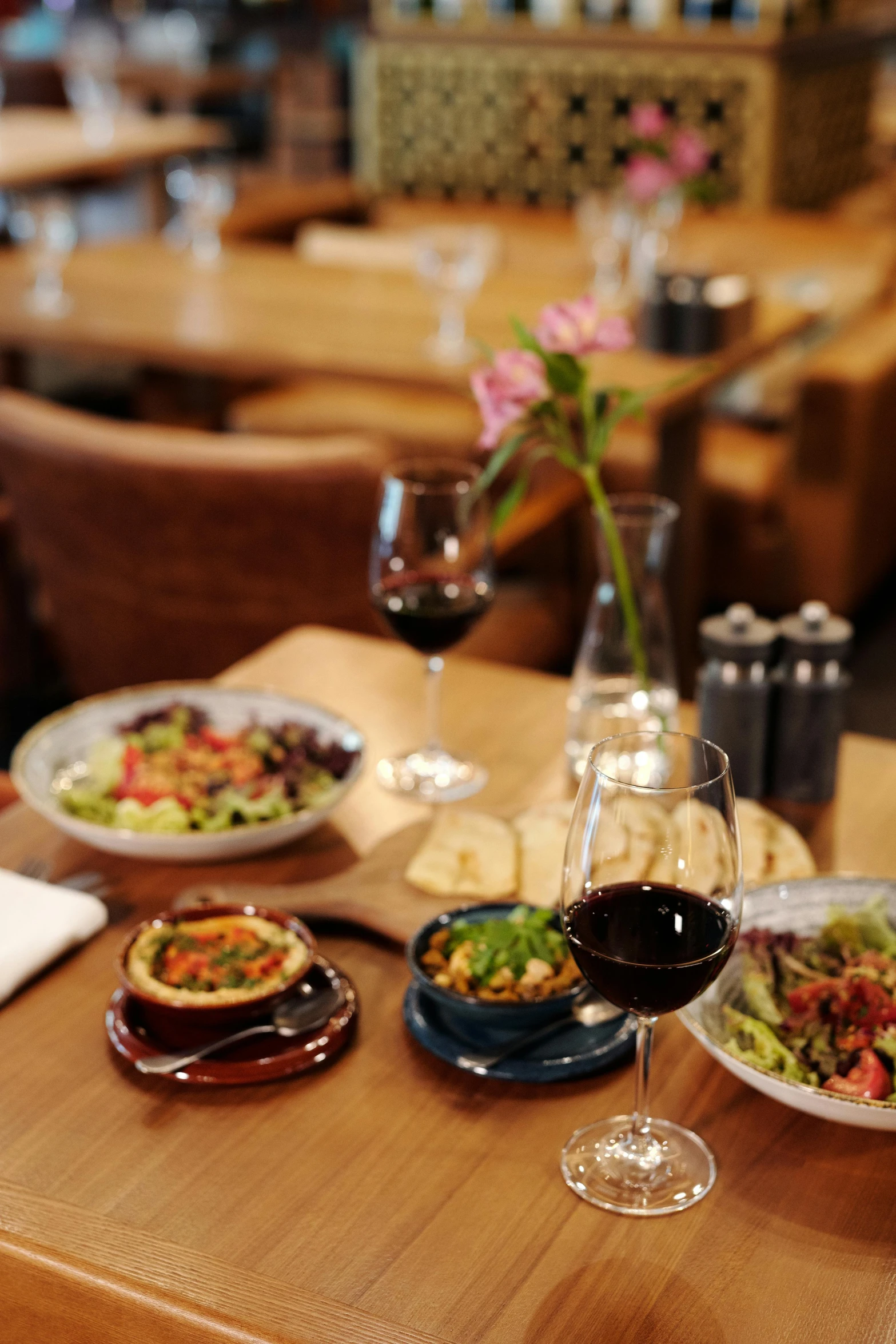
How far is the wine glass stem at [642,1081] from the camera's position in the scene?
2.88ft

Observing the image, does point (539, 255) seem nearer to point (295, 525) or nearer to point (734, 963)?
point (295, 525)

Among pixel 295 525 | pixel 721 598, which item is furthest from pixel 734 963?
pixel 721 598

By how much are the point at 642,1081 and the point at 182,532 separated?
1.61 metres

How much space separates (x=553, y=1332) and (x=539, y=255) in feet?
14.7

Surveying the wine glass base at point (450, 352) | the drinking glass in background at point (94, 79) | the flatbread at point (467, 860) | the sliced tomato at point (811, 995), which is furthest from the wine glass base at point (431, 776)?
the drinking glass in background at point (94, 79)

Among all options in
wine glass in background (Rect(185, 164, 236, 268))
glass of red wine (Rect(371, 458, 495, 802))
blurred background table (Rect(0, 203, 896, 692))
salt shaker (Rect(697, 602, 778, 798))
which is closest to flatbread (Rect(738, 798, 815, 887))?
salt shaker (Rect(697, 602, 778, 798))

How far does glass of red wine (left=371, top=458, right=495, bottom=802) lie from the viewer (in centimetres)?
137

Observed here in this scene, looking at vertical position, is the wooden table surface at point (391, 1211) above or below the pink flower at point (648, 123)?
below

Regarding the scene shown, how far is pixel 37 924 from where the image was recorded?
1.12m

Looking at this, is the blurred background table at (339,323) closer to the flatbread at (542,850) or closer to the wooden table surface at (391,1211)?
the flatbread at (542,850)

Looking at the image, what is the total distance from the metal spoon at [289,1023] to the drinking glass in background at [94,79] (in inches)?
204

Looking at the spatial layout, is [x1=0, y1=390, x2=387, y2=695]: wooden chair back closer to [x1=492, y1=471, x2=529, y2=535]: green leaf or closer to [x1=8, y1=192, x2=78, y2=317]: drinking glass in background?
[x1=492, y1=471, x2=529, y2=535]: green leaf

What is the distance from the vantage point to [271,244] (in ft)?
16.9

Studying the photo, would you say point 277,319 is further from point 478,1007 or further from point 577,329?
point 478,1007
